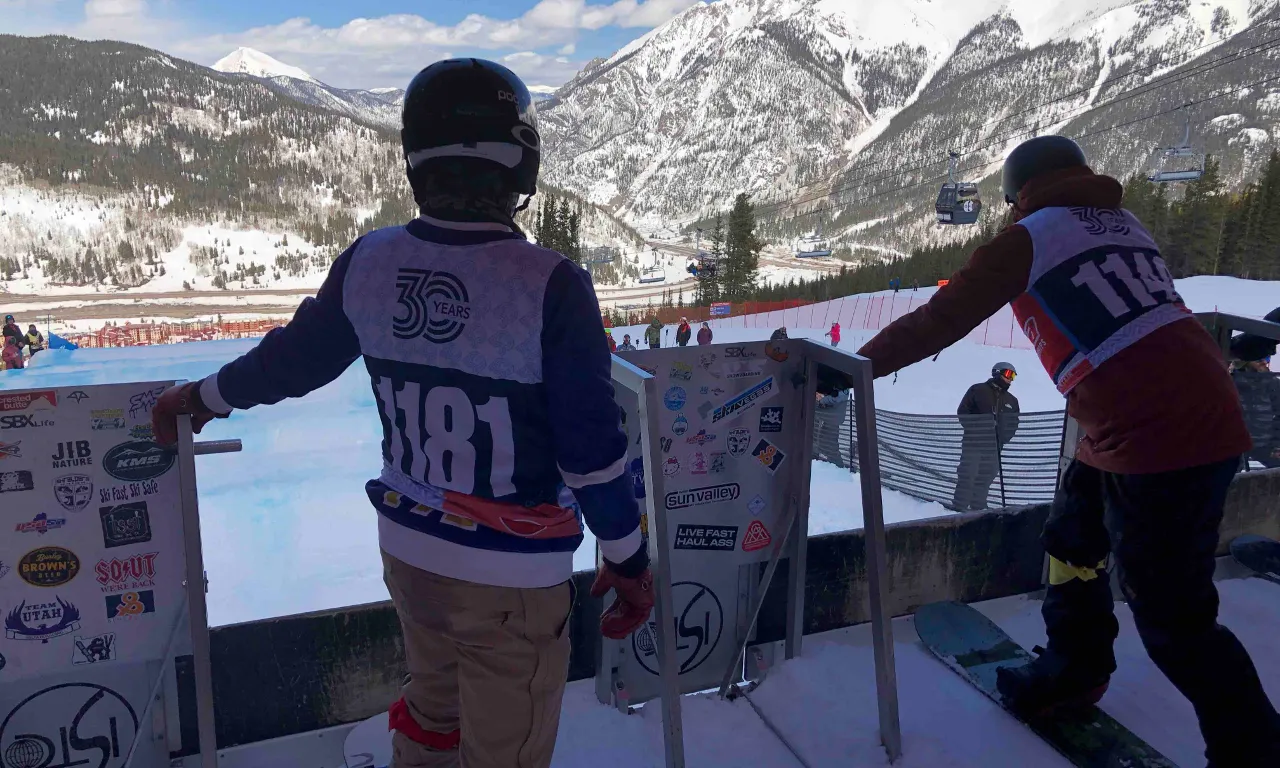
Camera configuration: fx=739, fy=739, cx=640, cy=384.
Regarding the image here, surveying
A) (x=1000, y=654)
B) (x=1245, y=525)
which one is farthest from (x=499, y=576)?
(x=1245, y=525)

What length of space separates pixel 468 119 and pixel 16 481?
1.40 metres

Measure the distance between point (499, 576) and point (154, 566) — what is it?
1.14 m

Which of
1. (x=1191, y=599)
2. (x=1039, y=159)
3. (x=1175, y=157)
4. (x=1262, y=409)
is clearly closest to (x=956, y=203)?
(x=1175, y=157)

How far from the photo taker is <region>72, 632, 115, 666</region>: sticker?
1.87 meters

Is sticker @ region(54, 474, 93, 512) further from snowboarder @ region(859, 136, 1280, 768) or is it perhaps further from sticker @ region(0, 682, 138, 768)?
snowboarder @ region(859, 136, 1280, 768)

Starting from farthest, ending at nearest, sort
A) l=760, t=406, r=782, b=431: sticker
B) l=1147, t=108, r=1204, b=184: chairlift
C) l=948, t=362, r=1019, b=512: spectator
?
l=1147, t=108, r=1204, b=184: chairlift, l=948, t=362, r=1019, b=512: spectator, l=760, t=406, r=782, b=431: sticker

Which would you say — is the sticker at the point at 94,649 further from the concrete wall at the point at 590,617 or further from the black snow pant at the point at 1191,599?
the black snow pant at the point at 1191,599

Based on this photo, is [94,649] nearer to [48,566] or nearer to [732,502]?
[48,566]

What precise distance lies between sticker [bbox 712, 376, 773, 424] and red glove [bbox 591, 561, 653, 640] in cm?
91

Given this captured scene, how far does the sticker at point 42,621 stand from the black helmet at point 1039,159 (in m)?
2.69

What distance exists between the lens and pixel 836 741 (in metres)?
2.23

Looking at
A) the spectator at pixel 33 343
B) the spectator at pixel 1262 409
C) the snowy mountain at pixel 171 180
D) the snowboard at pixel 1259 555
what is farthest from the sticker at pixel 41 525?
the snowy mountain at pixel 171 180

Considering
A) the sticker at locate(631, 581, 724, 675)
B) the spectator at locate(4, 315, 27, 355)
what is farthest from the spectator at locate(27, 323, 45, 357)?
the sticker at locate(631, 581, 724, 675)

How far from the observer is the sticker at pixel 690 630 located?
242 centimetres
